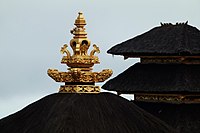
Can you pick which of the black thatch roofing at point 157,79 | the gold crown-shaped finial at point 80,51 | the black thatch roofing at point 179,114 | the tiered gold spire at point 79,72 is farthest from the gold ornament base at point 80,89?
the black thatch roofing at point 157,79

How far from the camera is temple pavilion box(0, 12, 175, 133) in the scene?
19.2 m

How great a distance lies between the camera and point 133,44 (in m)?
38.1

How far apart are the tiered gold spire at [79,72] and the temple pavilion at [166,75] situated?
1431 cm

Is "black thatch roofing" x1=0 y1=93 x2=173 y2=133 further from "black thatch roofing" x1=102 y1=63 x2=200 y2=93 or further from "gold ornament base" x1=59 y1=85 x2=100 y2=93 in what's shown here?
"black thatch roofing" x1=102 y1=63 x2=200 y2=93

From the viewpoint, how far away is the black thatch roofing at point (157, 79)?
3553cm

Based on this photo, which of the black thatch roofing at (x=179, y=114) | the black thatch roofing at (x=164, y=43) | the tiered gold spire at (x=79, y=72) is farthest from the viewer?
the black thatch roofing at (x=164, y=43)

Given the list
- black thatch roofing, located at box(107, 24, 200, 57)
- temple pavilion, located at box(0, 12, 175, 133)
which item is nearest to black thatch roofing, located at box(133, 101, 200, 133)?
black thatch roofing, located at box(107, 24, 200, 57)

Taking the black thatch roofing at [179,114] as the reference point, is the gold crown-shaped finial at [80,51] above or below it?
above

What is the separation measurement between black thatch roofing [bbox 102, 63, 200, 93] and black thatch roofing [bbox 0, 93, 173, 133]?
15.0 meters

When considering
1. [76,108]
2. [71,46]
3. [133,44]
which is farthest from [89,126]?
[133,44]

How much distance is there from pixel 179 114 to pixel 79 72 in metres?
15.8

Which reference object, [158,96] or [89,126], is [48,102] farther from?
[158,96]

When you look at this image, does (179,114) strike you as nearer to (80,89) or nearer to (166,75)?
(166,75)

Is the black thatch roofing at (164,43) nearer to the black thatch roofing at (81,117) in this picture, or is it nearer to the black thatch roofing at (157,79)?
the black thatch roofing at (157,79)
